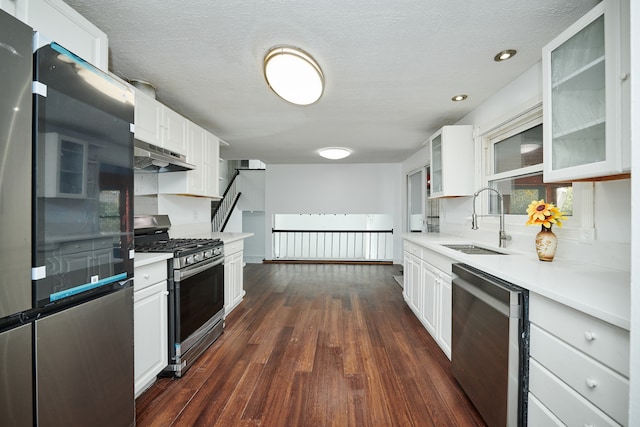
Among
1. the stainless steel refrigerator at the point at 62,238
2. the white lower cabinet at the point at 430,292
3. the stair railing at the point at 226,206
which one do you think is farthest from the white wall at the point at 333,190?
the stainless steel refrigerator at the point at 62,238

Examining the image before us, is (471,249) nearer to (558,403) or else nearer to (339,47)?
(558,403)

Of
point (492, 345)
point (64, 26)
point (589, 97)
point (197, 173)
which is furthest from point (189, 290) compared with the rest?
point (589, 97)

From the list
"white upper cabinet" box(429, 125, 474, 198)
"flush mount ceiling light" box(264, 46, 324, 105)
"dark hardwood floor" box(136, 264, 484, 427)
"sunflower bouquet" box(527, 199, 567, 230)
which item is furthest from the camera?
"white upper cabinet" box(429, 125, 474, 198)

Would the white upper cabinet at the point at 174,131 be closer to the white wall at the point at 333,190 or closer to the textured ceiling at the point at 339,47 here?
the textured ceiling at the point at 339,47

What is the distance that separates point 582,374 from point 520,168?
1912mm

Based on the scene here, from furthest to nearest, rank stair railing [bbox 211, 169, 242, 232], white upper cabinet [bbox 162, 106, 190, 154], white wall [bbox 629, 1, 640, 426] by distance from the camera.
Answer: stair railing [bbox 211, 169, 242, 232], white upper cabinet [bbox 162, 106, 190, 154], white wall [bbox 629, 1, 640, 426]

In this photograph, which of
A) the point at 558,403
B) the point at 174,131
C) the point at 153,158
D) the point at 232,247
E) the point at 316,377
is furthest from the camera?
the point at 232,247

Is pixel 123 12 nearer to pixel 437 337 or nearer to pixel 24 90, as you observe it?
pixel 24 90

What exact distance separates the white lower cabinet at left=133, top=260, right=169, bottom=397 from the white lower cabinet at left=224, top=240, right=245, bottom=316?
3.54ft

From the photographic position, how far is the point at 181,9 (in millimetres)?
1519

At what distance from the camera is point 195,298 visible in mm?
2240

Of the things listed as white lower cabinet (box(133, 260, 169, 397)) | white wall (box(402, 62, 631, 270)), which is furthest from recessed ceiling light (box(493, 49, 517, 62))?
white lower cabinet (box(133, 260, 169, 397))

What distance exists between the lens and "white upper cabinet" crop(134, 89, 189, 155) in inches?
86.2

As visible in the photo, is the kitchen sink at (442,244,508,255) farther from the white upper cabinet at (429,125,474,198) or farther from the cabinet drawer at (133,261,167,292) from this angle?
the cabinet drawer at (133,261,167,292)
